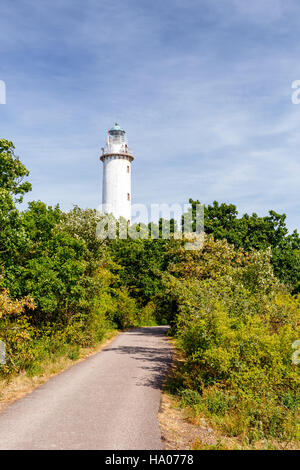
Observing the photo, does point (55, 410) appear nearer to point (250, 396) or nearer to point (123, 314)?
point (250, 396)

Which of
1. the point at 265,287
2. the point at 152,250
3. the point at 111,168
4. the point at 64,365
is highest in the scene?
the point at 111,168

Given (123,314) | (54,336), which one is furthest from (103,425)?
(123,314)

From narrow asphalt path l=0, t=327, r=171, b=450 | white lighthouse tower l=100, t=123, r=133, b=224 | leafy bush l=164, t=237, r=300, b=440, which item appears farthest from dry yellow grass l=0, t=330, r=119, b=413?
white lighthouse tower l=100, t=123, r=133, b=224

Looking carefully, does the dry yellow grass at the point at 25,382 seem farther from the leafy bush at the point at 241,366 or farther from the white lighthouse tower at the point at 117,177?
the white lighthouse tower at the point at 117,177

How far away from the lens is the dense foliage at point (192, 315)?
10852 millimetres

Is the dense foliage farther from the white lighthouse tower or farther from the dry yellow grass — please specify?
the white lighthouse tower

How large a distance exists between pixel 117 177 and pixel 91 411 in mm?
49382

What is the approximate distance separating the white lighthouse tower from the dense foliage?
27.0m

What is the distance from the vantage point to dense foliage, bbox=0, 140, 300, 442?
35.6 ft

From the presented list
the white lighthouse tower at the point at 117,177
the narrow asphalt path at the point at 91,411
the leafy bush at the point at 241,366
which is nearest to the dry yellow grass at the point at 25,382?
the narrow asphalt path at the point at 91,411

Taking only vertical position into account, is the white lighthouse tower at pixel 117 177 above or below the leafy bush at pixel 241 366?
above

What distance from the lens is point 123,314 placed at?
3762cm

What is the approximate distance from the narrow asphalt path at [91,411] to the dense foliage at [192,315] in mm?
1396

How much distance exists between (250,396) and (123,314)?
27778mm
